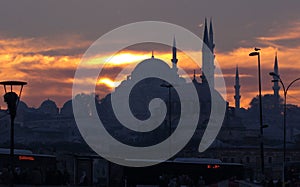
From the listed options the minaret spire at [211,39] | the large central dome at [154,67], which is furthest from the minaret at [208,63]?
the large central dome at [154,67]

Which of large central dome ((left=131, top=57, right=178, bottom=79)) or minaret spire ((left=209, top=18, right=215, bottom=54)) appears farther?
large central dome ((left=131, top=57, right=178, bottom=79))

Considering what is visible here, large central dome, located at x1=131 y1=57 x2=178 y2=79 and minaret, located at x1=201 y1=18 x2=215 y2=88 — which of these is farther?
large central dome, located at x1=131 y1=57 x2=178 y2=79

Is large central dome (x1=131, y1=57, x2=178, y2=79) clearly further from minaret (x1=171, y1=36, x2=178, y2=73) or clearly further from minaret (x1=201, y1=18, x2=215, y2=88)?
minaret (x1=201, y1=18, x2=215, y2=88)

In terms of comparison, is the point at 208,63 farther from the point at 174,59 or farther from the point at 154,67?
the point at 154,67

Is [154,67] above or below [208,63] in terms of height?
above

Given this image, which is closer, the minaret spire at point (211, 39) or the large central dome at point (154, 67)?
the minaret spire at point (211, 39)

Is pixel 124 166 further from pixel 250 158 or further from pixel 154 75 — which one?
pixel 154 75

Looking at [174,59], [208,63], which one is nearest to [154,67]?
[174,59]

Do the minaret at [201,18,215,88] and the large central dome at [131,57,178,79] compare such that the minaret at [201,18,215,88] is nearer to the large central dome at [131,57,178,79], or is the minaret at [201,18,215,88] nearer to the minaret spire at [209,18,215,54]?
the minaret spire at [209,18,215,54]

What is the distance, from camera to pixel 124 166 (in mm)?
50500

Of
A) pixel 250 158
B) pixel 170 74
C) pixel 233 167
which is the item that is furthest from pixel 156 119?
pixel 233 167

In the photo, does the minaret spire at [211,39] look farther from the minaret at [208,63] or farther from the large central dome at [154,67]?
the large central dome at [154,67]

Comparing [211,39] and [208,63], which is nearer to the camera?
[208,63]

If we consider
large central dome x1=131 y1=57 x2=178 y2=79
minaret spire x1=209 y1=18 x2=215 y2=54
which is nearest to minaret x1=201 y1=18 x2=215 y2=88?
minaret spire x1=209 y1=18 x2=215 y2=54
